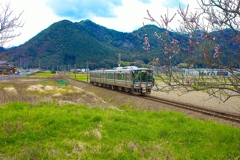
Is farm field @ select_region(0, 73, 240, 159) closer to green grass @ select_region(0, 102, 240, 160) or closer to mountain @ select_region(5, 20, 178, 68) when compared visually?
green grass @ select_region(0, 102, 240, 160)

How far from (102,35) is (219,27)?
493ft

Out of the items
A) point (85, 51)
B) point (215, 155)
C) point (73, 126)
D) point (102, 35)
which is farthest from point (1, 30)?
point (102, 35)

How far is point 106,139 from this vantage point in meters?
6.04

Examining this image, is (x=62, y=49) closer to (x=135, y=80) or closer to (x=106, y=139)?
(x=135, y=80)

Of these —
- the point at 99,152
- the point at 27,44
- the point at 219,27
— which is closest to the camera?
the point at 219,27

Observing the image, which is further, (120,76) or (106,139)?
(120,76)

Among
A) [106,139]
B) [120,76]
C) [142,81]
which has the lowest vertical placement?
[106,139]

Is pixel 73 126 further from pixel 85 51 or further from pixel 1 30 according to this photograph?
pixel 85 51

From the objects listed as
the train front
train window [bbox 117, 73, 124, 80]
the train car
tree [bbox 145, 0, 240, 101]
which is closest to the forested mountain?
train window [bbox 117, 73, 124, 80]

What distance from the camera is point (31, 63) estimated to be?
12131cm

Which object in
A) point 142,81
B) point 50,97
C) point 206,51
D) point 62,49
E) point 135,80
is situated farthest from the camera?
point 62,49

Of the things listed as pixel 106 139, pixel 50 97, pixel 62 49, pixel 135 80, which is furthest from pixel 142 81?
pixel 62 49

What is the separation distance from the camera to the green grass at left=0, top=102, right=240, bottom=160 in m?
5.03

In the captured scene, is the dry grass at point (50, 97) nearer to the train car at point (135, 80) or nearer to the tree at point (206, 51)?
the train car at point (135, 80)
